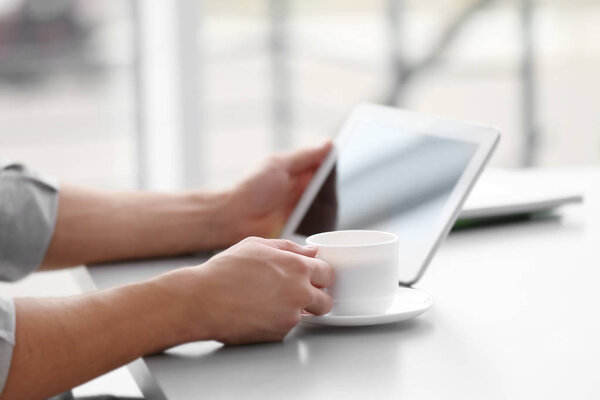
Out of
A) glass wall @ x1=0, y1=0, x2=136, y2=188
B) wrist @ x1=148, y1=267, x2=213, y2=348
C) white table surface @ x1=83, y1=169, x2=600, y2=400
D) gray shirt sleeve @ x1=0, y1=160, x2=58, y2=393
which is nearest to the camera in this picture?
white table surface @ x1=83, y1=169, x2=600, y2=400

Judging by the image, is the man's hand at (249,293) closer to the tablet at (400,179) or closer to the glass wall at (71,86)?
the tablet at (400,179)

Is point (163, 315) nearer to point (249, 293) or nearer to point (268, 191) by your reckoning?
point (249, 293)

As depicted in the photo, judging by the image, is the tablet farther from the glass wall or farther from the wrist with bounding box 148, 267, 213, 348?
the glass wall

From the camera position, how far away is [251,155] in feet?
18.1

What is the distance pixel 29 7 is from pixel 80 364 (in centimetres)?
465

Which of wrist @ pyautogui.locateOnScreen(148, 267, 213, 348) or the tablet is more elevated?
the tablet

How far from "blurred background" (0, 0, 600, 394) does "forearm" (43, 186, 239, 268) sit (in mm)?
1664

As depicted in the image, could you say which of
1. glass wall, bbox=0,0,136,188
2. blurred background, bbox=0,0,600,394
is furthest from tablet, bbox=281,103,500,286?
glass wall, bbox=0,0,136,188

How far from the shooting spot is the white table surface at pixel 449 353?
63 cm

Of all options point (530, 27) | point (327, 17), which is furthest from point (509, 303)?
point (327, 17)

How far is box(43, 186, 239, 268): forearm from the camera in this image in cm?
112

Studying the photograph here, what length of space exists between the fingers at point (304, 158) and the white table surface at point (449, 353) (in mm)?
276

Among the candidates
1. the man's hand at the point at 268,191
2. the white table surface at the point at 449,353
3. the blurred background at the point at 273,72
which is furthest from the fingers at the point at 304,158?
the blurred background at the point at 273,72

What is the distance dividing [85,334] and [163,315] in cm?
6
